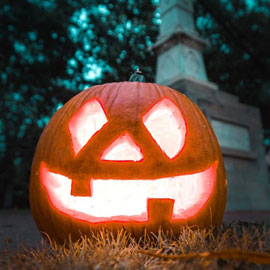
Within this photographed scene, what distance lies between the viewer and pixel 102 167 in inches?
49.2

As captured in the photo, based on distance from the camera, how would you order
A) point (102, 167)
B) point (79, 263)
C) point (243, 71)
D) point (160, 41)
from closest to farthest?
point (79, 263), point (102, 167), point (160, 41), point (243, 71)

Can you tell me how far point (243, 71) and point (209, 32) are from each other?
143cm

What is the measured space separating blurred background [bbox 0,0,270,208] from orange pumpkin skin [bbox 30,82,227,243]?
4.00 meters

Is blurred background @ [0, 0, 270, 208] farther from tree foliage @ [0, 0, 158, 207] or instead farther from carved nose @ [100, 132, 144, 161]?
carved nose @ [100, 132, 144, 161]

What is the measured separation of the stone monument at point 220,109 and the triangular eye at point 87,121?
2.31m

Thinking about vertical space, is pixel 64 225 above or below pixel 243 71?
below

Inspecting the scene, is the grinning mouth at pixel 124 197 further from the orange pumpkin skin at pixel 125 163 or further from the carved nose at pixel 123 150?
the carved nose at pixel 123 150

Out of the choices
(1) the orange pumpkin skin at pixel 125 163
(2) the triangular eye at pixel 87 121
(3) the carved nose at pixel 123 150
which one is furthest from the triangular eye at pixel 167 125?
(2) the triangular eye at pixel 87 121

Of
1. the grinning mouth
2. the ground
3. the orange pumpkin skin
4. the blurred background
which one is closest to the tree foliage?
the blurred background

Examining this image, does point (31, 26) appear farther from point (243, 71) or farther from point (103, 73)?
point (243, 71)

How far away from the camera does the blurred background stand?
18.5 ft

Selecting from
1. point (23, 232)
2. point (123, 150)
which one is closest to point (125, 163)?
point (123, 150)

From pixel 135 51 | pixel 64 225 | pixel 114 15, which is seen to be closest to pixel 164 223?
pixel 64 225

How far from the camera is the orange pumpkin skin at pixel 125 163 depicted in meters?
1.25
